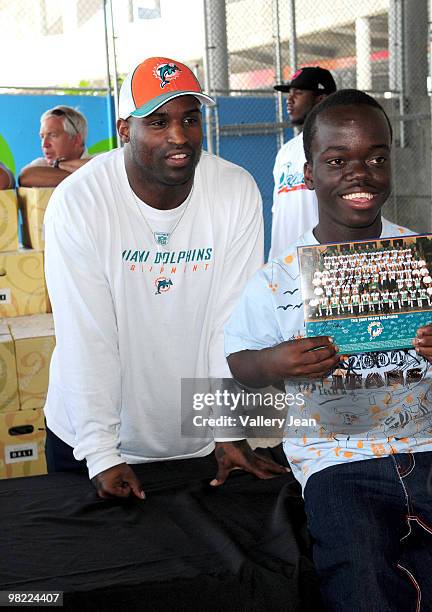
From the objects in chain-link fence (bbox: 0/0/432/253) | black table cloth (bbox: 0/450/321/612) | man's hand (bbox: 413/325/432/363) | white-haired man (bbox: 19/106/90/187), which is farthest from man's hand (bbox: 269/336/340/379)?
chain-link fence (bbox: 0/0/432/253)

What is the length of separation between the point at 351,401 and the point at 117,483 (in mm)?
639

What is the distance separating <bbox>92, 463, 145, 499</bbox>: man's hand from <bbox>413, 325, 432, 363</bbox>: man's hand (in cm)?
80

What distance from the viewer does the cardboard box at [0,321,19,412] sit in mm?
3369

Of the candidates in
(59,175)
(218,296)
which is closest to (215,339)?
(218,296)

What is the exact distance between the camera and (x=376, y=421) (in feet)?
5.47

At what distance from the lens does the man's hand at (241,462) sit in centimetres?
207

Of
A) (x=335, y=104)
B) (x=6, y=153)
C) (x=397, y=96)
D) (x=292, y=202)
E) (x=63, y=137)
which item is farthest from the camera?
(x=397, y=96)

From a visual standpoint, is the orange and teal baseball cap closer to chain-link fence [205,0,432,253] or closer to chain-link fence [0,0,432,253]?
chain-link fence [0,0,432,253]

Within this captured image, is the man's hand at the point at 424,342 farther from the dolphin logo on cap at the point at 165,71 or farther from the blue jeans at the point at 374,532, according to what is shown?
the dolphin logo on cap at the point at 165,71

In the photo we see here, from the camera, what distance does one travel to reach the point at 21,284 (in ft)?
13.0

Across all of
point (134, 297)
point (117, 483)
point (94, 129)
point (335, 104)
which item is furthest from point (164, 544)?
point (94, 129)

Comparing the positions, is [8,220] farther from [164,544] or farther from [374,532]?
[374,532]

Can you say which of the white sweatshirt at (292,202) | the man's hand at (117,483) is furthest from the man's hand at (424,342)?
the white sweatshirt at (292,202)

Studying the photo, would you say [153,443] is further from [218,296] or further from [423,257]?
[423,257]
